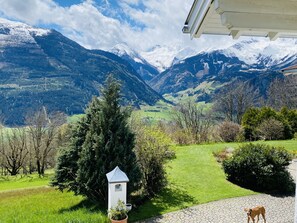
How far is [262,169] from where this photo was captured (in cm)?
1251

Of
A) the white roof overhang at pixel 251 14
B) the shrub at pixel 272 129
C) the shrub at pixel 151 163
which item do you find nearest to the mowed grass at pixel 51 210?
the shrub at pixel 151 163

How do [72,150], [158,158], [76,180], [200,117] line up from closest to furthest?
[76,180]
[72,150]
[158,158]
[200,117]

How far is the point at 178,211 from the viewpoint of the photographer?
1024 cm

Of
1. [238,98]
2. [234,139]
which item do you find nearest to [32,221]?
[234,139]

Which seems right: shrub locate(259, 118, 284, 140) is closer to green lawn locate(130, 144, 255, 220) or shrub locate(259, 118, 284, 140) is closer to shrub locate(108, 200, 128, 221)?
green lawn locate(130, 144, 255, 220)

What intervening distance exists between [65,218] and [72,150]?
306 centimetres

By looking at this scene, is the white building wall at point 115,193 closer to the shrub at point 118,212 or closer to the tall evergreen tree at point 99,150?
the shrub at point 118,212

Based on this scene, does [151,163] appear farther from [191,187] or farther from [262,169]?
[262,169]

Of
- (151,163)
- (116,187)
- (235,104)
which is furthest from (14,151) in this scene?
(235,104)

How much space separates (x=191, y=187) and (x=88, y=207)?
4649 mm

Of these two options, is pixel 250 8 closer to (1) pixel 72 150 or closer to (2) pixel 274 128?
(1) pixel 72 150

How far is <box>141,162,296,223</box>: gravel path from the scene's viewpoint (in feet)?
31.0

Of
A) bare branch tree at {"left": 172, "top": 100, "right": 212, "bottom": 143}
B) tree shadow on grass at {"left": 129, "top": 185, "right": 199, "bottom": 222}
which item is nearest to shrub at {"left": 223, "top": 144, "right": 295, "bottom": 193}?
tree shadow on grass at {"left": 129, "top": 185, "right": 199, "bottom": 222}

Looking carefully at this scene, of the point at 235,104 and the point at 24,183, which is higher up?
the point at 235,104
